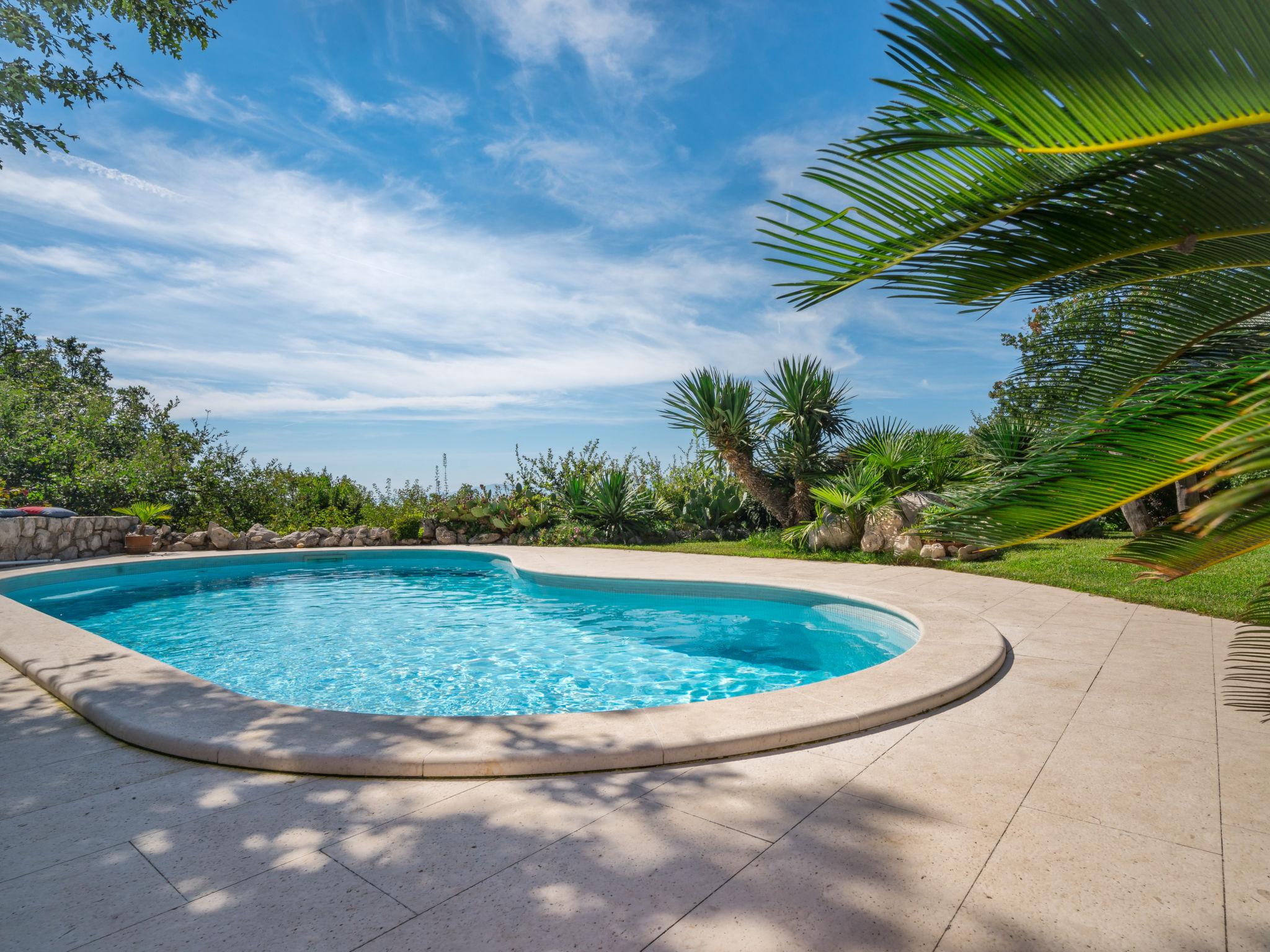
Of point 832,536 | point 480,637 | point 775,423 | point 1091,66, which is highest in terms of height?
point 775,423

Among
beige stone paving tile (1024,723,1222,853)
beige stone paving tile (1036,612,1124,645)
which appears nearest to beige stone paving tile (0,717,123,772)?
beige stone paving tile (1024,723,1222,853)

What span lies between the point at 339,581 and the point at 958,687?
32.6 ft

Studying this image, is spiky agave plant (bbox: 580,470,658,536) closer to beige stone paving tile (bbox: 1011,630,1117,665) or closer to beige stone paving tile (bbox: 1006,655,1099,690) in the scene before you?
beige stone paving tile (bbox: 1011,630,1117,665)

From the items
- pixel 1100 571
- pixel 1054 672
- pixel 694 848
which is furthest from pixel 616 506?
pixel 694 848

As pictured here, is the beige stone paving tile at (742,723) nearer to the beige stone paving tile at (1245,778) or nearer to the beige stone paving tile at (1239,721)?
the beige stone paving tile at (1245,778)

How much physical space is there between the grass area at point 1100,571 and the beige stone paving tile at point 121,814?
4931 mm

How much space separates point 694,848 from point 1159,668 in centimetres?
378

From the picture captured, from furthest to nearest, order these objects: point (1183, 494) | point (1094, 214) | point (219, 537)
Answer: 1. point (219, 537)
2. point (1183, 494)
3. point (1094, 214)

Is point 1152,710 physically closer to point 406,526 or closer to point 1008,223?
point 1008,223

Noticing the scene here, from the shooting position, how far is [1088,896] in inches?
71.3

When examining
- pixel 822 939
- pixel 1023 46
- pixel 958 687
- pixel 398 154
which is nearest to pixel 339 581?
pixel 398 154

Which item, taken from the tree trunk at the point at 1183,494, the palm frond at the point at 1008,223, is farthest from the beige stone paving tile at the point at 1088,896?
the palm frond at the point at 1008,223

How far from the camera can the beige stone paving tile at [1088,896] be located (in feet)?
5.37

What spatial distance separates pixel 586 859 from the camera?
2.00 m
